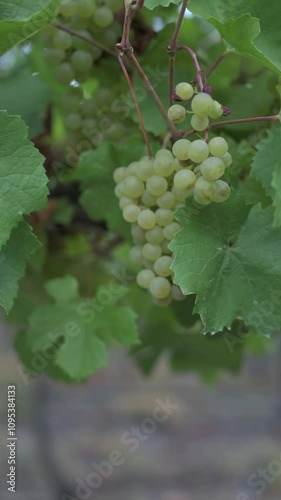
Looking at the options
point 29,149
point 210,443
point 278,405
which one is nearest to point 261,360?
point 278,405

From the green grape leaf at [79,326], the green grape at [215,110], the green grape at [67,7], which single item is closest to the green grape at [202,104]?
the green grape at [215,110]

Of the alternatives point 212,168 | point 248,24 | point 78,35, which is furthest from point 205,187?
point 78,35

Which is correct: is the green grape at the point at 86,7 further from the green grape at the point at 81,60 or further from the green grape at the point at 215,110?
the green grape at the point at 215,110

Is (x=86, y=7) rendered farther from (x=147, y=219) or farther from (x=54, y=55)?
(x=147, y=219)

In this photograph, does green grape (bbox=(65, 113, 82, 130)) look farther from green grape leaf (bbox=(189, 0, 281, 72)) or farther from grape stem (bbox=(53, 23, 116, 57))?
green grape leaf (bbox=(189, 0, 281, 72))

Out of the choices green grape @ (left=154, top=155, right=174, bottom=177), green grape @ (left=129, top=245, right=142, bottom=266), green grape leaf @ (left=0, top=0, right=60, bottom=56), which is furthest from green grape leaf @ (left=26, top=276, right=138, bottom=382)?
green grape leaf @ (left=0, top=0, right=60, bottom=56)

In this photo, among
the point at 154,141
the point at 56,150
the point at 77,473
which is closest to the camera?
the point at 154,141

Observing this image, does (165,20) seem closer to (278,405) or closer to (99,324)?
(99,324)
